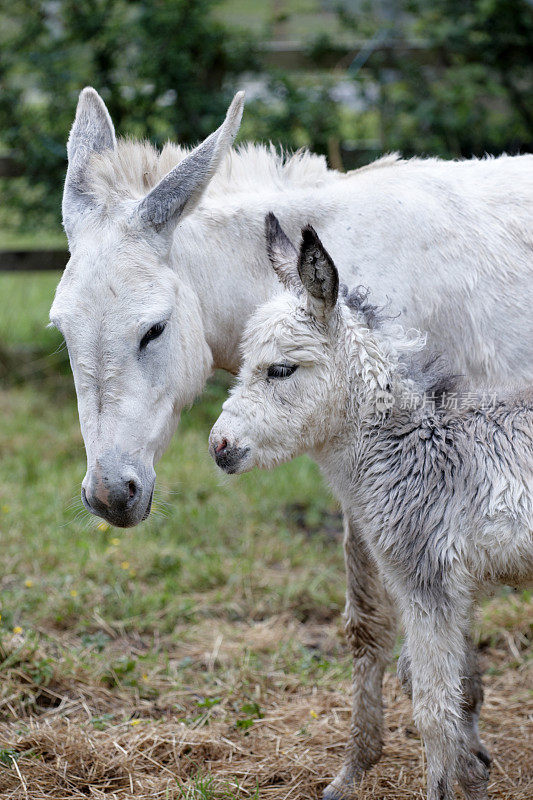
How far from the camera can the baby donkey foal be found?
8.95ft

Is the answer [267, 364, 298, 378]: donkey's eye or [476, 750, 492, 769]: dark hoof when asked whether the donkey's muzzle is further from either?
[476, 750, 492, 769]: dark hoof

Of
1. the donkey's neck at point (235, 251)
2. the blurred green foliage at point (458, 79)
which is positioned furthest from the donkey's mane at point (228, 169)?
the blurred green foliage at point (458, 79)

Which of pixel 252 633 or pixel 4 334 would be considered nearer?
pixel 252 633

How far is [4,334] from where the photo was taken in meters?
8.80

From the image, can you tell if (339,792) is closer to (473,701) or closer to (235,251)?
(473,701)

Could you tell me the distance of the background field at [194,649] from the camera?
3527 millimetres

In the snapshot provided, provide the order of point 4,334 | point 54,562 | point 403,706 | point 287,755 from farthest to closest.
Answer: point 4,334 → point 54,562 → point 403,706 → point 287,755

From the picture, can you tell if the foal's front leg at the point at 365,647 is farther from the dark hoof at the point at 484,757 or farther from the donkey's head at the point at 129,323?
the donkey's head at the point at 129,323

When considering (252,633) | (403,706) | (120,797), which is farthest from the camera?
(252,633)

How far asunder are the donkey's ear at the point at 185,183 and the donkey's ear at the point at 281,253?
295mm

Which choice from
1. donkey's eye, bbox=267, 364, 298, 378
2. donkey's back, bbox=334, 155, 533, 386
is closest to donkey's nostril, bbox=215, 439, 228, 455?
donkey's eye, bbox=267, 364, 298, 378

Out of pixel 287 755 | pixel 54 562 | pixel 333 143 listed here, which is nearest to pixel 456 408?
pixel 287 755

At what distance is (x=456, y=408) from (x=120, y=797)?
2.00m

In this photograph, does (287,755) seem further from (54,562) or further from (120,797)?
(54,562)
